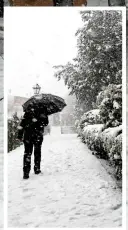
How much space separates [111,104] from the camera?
2.00 metres

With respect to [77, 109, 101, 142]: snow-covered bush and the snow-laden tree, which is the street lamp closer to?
the snow-laden tree

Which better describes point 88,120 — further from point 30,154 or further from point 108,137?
point 30,154

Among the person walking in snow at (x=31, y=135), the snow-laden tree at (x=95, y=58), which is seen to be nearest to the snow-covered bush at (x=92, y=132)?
the snow-laden tree at (x=95, y=58)

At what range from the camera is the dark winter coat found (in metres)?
2.00

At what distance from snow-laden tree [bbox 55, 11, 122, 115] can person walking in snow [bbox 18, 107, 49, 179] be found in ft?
0.75

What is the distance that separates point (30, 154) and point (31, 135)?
10cm

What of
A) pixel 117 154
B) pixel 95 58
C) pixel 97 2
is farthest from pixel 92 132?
pixel 97 2

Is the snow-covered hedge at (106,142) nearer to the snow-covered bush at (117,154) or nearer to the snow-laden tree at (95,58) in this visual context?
the snow-covered bush at (117,154)

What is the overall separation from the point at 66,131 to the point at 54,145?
0.10 m

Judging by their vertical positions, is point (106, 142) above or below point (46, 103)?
below

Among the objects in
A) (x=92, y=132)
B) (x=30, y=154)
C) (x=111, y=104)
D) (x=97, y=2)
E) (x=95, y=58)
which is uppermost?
(x=97, y=2)

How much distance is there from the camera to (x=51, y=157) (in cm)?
203

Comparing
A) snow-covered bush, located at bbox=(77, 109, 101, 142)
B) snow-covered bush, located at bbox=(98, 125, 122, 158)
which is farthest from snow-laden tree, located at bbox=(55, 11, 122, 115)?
snow-covered bush, located at bbox=(98, 125, 122, 158)

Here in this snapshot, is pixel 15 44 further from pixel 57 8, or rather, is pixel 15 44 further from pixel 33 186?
pixel 33 186
